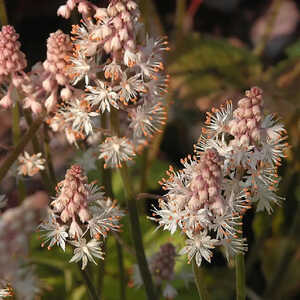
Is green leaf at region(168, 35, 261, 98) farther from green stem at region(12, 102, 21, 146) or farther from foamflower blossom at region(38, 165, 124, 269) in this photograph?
foamflower blossom at region(38, 165, 124, 269)

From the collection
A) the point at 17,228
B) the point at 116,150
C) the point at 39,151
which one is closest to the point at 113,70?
the point at 116,150

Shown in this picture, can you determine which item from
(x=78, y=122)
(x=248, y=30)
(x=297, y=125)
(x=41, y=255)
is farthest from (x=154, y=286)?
(x=248, y=30)

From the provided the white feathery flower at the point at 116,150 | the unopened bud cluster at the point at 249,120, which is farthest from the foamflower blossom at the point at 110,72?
the unopened bud cluster at the point at 249,120

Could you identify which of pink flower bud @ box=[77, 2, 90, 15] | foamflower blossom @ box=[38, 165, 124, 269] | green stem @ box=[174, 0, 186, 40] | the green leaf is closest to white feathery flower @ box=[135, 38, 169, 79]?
pink flower bud @ box=[77, 2, 90, 15]

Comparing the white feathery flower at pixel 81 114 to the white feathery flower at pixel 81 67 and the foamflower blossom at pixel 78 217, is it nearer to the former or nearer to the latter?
the white feathery flower at pixel 81 67

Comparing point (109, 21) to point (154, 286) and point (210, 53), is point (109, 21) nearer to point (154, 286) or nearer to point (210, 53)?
point (154, 286)

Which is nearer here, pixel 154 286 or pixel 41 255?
pixel 154 286

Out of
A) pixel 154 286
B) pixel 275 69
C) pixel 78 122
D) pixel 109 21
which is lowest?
pixel 154 286
